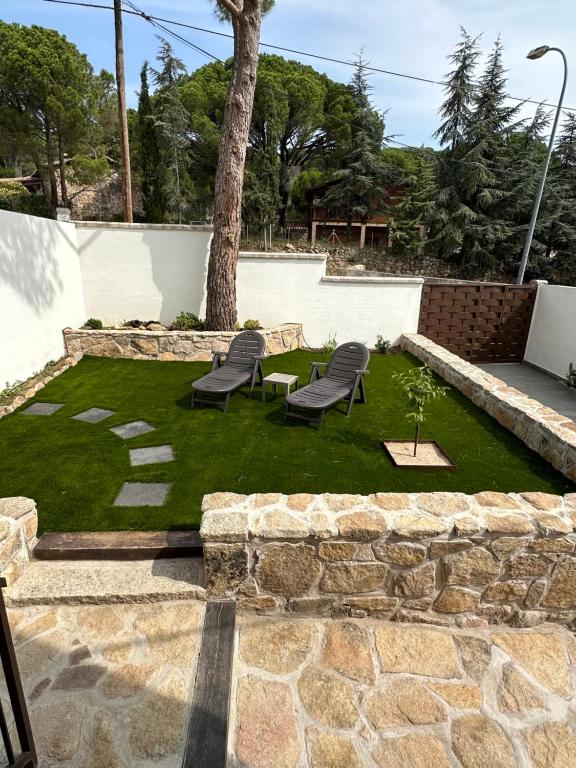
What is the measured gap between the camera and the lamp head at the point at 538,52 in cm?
982

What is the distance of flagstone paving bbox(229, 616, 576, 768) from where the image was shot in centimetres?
205

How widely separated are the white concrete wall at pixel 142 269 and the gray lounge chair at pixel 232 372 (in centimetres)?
309

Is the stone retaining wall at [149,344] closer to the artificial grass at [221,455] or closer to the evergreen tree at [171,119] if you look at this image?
the artificial grass at [221,455]

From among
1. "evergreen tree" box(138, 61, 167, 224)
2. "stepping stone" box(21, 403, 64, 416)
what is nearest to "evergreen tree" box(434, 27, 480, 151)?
"evergreen tree" box(138, 61, 167, 224)

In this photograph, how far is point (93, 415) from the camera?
18.0ft

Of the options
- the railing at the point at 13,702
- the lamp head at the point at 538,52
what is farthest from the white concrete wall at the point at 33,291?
the lamp head at the point at 538,52

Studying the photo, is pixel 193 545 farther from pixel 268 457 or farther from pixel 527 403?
pixel 527 403

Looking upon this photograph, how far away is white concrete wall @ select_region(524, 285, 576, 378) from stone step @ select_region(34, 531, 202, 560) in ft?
31.9

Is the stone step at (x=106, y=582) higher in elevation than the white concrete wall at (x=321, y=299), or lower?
lower

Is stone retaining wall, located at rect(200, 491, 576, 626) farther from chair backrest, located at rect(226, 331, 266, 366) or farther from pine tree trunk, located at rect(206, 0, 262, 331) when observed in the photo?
pine tree trunk, located at rect(206, 0, 262, 331)

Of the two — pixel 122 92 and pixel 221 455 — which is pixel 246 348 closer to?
pixel 221 455

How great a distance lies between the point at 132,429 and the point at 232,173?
5609 mm

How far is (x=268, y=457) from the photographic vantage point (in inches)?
176

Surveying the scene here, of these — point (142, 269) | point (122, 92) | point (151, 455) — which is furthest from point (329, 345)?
point (122, 92)
